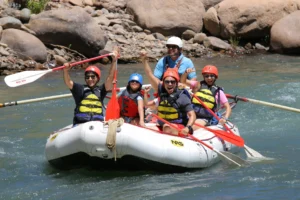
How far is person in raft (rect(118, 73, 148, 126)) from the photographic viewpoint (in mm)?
8586

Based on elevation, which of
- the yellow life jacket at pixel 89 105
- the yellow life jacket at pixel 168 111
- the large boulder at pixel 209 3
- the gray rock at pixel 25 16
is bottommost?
the yellow life jacket at pixel 168 111

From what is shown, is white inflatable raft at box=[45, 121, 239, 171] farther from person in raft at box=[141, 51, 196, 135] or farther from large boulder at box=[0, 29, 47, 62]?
large boulder at box=[0, 29, 47, 62]

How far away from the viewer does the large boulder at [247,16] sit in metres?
19.5

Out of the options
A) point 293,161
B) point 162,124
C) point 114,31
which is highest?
point 114,31

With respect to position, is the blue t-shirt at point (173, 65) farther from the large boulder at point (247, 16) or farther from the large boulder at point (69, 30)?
the large boulder at point (247, 16)

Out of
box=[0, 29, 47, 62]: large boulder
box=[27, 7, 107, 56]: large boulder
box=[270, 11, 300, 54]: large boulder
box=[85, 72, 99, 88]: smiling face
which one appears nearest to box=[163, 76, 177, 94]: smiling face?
box=[85, 72, 99, 88]: smiling face

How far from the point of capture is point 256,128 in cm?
1084

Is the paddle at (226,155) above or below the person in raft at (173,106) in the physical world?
below

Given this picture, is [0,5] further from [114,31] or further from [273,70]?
[273,70]

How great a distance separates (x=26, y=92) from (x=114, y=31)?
596 cm

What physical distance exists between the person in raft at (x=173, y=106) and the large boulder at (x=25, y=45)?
8482 millimetres

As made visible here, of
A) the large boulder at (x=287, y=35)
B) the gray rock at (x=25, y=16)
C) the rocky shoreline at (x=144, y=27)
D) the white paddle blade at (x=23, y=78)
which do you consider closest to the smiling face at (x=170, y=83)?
the white paddle blade at (x=23, y=78)

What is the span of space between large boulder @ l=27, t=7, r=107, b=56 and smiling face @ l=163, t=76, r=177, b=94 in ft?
30.9

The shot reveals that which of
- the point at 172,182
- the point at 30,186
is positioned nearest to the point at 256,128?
the point at 172,182
